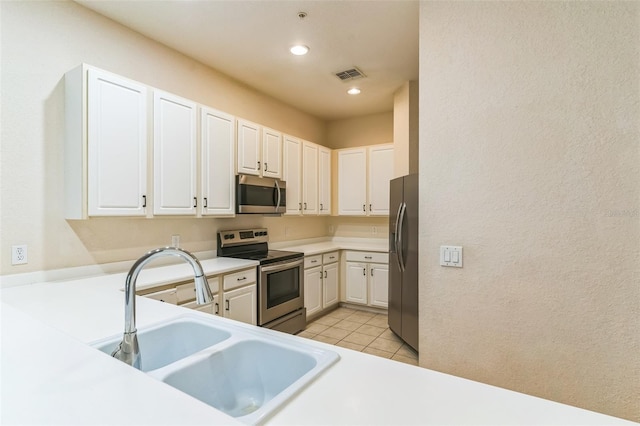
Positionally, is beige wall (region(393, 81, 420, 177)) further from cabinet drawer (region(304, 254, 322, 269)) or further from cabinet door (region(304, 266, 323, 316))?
cabinet door (region(304, 266, 323, 316))

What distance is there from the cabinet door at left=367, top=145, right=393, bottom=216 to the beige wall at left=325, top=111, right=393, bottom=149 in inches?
17.4

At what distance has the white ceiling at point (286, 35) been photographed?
2.36m

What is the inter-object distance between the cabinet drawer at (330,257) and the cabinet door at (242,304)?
52.7 inches

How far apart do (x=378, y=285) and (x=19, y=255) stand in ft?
11.5

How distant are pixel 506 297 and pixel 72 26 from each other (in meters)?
3.40

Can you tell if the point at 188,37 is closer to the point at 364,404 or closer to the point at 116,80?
the point at 116,80

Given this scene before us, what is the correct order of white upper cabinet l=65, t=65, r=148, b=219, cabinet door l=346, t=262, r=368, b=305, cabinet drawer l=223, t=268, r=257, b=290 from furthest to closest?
cabinet door l=346, t=262, r=368, b=305
cabinet drawer l=223, t=268, r=257, b=290
white upper cabinet l=65, t=65, r=148, b=219

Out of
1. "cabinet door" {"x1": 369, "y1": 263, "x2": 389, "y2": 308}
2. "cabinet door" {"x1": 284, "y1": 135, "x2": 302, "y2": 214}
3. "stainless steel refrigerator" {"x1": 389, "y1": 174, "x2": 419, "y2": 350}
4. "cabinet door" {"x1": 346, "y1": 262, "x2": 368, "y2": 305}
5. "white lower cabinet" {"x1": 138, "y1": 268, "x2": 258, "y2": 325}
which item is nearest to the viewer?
"white lower cabinet" {"x1": 138, "y1": 268, "x2": 258, "y2": 325}

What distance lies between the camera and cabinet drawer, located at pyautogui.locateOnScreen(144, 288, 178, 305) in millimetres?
2161

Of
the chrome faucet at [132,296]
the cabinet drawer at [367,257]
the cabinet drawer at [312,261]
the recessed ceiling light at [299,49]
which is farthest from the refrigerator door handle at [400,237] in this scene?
the chrome faucet at [132,296]

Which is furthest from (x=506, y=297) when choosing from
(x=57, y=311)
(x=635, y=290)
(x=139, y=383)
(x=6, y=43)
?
(x=6, y=43)

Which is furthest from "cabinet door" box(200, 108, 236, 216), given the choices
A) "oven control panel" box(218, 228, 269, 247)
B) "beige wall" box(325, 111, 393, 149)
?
"beige wall" box(325, 111, 393, 149)

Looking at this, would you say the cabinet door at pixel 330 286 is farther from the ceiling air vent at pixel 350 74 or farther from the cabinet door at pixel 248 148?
the ceiling air vent at pixel 350 74

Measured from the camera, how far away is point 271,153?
370 centimetres
